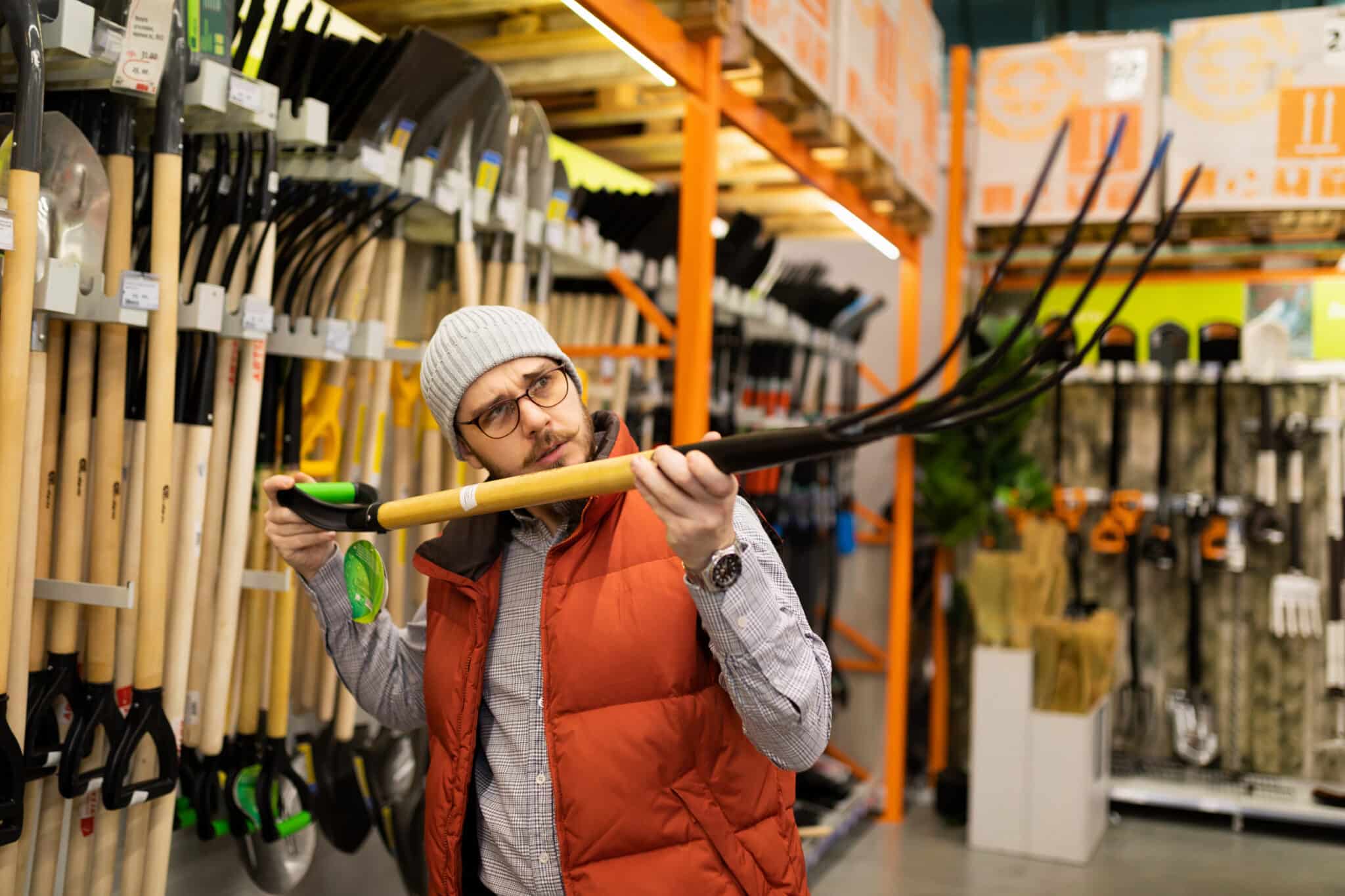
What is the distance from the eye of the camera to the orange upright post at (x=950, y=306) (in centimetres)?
564

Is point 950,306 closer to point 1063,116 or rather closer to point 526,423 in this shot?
point 1063,116

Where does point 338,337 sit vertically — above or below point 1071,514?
above

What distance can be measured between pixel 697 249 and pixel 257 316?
1466 millimetres

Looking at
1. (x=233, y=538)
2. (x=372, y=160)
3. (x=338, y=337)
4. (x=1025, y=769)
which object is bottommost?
(x=1025, y=769)

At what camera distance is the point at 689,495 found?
1.24 m

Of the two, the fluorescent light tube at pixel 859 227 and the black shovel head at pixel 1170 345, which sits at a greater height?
the fluorescent light tube at pixel 859 227

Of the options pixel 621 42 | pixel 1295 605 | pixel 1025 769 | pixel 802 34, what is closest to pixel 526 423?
pixel 621 42

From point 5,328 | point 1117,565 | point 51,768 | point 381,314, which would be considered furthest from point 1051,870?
point 5,328

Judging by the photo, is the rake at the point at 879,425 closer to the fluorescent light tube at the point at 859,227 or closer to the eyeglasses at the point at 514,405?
the eyeglasses at the point at 514,405

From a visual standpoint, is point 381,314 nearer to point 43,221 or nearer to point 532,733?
point 43,221

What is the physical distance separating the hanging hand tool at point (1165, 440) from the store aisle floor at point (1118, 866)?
1342mm

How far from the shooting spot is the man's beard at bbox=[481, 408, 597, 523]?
1602 mm

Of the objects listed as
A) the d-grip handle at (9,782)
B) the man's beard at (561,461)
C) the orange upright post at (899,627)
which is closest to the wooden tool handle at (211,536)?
the d-grip handle at (9,782)

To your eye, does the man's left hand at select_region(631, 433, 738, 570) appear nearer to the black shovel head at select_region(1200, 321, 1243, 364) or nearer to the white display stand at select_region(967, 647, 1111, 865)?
the white display stand at select_region(967, 647, 1111, 865)
